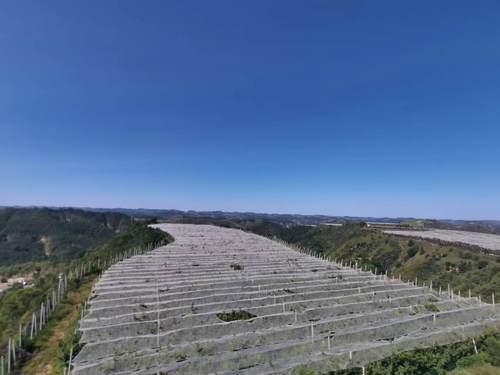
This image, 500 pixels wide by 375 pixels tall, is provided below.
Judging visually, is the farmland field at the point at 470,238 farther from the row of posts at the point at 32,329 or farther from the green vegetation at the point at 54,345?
the row of posts at the point at 32,329

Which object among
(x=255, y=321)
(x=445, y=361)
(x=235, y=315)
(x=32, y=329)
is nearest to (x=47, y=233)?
(x=32, y=329)

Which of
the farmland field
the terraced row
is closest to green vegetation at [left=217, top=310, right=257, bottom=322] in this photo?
the terraced row

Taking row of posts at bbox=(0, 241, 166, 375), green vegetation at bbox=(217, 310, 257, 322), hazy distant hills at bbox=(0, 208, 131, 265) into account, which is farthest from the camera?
hazy distant hills at bbox=(0, 208, 131, 265)

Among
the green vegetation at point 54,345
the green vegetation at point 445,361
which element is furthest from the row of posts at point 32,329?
the green vegetation at point 445,361

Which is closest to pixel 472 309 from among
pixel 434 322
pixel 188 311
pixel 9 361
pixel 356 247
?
pixel 434 322

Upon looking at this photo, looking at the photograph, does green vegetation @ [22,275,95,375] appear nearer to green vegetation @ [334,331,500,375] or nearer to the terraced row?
the terraced row

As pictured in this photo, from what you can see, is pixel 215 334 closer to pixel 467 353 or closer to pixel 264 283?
pixel 264 283

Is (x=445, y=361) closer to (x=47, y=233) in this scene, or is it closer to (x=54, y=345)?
(x=54, y=345)
